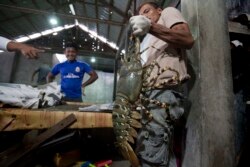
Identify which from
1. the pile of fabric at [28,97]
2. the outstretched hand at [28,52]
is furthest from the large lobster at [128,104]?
the outstretched hand at [28,52]

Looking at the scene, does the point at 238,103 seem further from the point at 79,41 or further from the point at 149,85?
the point at 79,41

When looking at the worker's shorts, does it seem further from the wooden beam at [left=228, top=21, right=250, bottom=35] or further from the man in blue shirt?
the man in blue shirt

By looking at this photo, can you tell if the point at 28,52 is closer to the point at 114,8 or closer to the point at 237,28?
the point at 237,28

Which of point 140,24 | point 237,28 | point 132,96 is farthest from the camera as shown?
point 237,28

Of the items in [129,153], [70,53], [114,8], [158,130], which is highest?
[114,8]

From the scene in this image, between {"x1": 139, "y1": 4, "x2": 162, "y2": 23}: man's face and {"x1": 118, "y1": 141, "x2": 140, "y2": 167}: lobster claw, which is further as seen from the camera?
{"x1": 139, "y1": 4, "x2": 162, "y2": 23}: man's face

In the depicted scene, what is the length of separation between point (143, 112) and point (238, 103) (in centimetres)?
239

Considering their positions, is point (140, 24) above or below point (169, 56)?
above

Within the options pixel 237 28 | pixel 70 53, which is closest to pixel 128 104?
pixel 237 28

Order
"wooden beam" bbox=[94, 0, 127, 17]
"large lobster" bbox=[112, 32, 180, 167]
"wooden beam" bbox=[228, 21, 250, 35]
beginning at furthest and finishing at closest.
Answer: "wooden beam" bbox=[94, 0, 127, 17]
"wooden beam" bbox=[228, 21, 250, 35]
"large lobster" bbox=[112, 32, 180, 167]

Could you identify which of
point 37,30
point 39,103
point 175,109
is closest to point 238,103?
point 175,109

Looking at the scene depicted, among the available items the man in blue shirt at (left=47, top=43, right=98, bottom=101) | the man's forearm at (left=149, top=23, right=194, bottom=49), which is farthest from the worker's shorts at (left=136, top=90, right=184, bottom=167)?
the man in blue shirt at (left=47, top=43, right=98, bottom=101)

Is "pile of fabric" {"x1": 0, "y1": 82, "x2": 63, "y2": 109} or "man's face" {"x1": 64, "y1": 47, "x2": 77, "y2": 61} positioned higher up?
"man's face" {"x1": 64, "y1": 47, "x2": 77, "y2": 61}

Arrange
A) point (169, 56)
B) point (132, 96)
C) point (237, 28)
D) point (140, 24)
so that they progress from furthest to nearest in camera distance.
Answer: point (237, 28) < point (169, 56) < point (132, 96) < point (140, 24)
